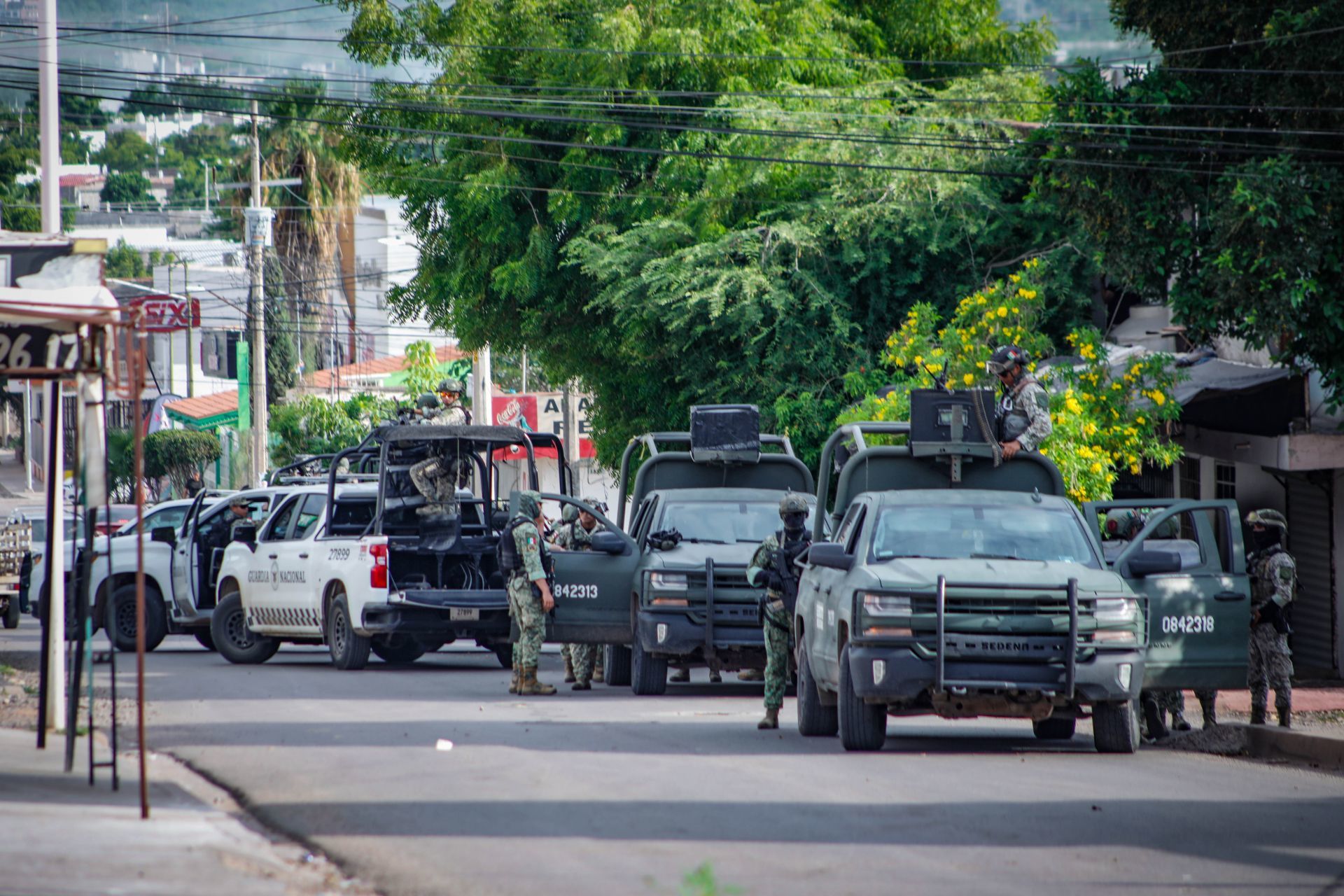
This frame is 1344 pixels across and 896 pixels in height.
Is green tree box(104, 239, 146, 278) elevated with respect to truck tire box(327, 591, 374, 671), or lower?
elevated

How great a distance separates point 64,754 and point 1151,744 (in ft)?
25.7

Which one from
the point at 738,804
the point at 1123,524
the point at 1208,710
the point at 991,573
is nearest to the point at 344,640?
the point at 1123,524

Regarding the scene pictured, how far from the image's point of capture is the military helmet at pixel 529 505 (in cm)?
1612

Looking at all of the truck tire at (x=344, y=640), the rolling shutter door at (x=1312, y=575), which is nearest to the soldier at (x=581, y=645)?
the truck tire at (x=344, y=640)

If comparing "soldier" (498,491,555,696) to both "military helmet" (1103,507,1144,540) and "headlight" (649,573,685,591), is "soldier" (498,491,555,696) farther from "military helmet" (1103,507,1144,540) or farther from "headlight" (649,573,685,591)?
"military helmet" (1103,507,1144,540)

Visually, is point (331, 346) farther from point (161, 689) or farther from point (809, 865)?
point (809, 865)

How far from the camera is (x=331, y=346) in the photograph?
256ft

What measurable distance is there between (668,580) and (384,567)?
3.53 m

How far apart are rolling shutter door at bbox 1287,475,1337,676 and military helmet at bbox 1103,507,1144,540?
19.7 ft

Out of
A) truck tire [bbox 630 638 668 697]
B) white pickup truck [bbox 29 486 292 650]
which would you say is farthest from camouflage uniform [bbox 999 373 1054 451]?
white pickup truck [bbox 29 486 292 650]

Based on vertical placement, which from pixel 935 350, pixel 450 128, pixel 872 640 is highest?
pixel 450 128

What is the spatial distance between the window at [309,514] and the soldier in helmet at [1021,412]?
8840 mm

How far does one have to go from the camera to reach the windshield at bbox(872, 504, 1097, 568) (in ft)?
38.8

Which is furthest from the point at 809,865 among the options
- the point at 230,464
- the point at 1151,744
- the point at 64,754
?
the point at 230,464
